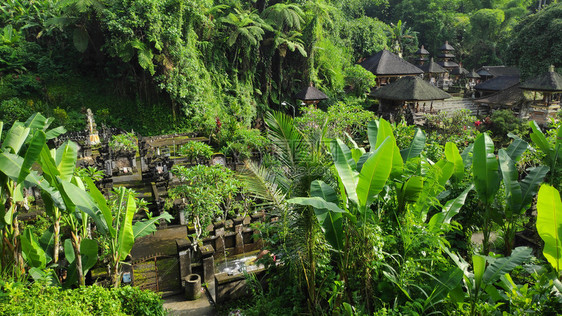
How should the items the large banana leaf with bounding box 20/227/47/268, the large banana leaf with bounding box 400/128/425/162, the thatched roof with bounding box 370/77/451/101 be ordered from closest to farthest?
the large banana leaf with bounding box 20/227/47/268 → the large banana leaf with bounding box 400/128/425/162 → the thatched roof with bounding box 370/77/451/101

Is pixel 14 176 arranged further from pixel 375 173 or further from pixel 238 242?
pixel 238 242

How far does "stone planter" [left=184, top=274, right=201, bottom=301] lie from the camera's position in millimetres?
5898

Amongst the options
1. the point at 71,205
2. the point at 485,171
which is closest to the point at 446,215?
the point at 485,171

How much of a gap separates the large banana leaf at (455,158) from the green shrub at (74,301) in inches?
188

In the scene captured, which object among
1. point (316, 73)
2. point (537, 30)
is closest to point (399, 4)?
point (537, 30)

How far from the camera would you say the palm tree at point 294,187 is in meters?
4.39

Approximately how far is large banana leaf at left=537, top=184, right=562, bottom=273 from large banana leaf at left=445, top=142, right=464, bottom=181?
1993mm

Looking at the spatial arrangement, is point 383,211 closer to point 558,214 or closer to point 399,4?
point 558,214

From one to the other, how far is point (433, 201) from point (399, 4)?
4002 cm

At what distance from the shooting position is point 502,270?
13.2 ft

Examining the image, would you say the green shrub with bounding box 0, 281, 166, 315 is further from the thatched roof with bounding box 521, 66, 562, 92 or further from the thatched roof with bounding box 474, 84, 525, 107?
the thatched roof with bounding box 474, 84, 525, 107

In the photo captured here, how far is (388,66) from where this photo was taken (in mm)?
24156

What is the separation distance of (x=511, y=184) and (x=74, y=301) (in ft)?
19.1

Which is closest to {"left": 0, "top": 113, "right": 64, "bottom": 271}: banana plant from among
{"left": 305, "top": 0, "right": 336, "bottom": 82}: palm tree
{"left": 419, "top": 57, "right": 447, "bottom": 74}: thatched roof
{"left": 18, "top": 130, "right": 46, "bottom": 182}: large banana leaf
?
{"left": 18, "top": 130, "right": 46, "bottom": 182}: large banana leaf
